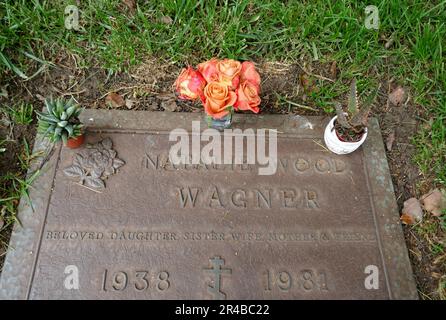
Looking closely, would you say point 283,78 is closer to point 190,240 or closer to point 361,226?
point 361,226

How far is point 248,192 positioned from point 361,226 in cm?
63

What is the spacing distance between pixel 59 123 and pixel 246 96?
978 millimetres

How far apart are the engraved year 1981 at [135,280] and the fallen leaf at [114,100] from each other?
1024mm

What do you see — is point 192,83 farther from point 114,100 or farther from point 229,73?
point 114,100

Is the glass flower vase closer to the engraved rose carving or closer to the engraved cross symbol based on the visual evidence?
the engraved rose carving

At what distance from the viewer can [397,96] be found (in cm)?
240

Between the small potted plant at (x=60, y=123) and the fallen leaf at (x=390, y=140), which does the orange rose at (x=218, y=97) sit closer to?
the small potted plant at (x=60, y=123)

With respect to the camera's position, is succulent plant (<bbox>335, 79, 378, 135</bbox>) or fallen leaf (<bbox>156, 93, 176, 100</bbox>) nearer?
succulent plant (<bbox>335, 79, 378, 135</bbox>)

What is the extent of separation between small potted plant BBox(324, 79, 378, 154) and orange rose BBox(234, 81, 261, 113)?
1.52 feet

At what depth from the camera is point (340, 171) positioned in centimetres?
203

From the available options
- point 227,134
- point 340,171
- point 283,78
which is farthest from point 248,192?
point 283,78

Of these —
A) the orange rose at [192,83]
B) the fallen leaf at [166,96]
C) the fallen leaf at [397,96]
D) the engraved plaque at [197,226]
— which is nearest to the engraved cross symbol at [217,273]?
the engraved plaque at [197,226]

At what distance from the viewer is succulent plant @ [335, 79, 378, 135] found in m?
1.84

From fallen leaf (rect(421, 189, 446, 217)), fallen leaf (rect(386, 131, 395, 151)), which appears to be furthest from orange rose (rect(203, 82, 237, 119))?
fallen leaf (rect(421, 189, 446, 217))
